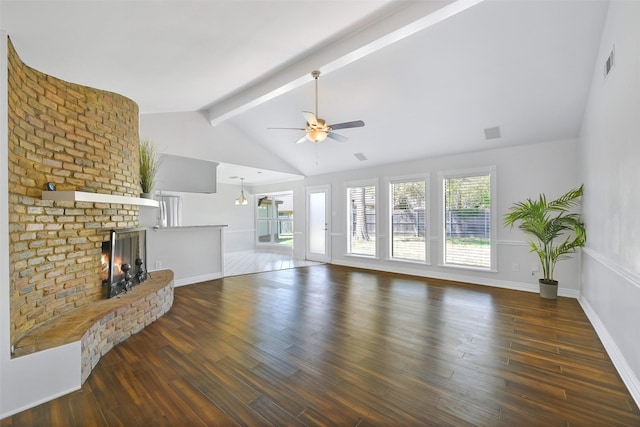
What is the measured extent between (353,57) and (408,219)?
12.9ft

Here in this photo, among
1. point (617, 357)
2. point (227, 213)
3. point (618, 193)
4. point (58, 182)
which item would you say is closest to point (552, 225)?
point (618, 193)

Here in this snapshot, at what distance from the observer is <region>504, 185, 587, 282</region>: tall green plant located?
4344 millimetres

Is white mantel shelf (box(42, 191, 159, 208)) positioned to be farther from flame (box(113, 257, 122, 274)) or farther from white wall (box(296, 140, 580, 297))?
white wall (box(296, 140, 580, 297))

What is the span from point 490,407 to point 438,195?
4514mm

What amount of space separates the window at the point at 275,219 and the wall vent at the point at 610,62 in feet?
26.9

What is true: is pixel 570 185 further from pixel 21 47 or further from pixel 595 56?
pixel 21 47

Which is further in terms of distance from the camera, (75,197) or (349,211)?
(349,211)

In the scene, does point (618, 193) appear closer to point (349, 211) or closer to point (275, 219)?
point (349, 211)

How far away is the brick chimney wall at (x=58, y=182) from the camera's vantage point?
226cm

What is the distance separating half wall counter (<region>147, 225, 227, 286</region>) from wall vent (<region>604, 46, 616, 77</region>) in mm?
5914

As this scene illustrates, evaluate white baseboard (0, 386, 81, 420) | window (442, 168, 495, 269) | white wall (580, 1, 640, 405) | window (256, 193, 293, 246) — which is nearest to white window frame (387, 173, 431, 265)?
window (442, 168, 495, 269)

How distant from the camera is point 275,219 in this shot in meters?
10.3

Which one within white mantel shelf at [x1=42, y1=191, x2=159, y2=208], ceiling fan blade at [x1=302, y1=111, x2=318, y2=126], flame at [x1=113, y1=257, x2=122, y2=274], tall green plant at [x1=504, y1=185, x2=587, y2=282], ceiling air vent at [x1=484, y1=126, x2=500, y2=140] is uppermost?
ceiling air vent at [x1=484, y1=126, x2=500, y2=140]

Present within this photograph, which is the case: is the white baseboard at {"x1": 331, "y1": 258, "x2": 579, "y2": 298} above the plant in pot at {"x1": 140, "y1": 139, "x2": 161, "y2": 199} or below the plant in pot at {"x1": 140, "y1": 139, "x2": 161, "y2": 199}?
below
